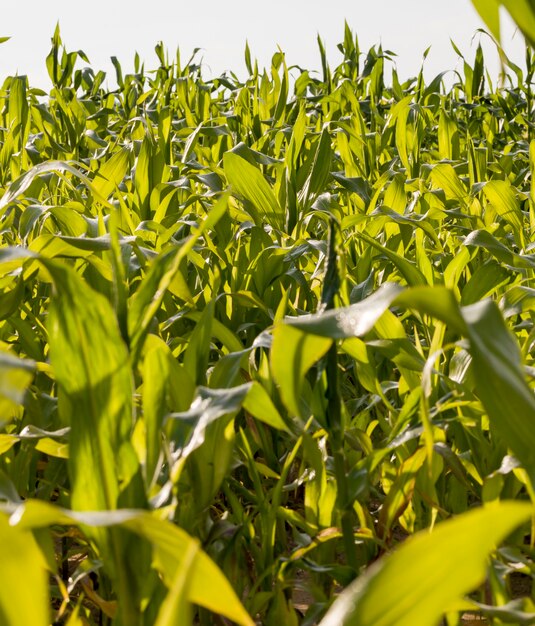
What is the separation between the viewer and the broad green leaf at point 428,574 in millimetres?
471

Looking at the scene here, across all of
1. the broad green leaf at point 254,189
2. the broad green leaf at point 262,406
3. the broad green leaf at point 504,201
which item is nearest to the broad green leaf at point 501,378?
the broad green leaf at point 262,406

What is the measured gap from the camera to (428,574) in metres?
0.49

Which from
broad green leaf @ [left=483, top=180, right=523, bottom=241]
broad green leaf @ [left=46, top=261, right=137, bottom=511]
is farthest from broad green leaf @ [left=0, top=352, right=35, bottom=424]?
broad green leaf @ [left=483, top=180, right=523, bottom=241]

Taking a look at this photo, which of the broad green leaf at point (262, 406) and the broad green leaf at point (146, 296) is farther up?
the broad green leaf at point (146, 296)

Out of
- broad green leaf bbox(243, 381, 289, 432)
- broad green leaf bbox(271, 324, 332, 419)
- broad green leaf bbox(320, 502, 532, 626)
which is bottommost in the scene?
broad green leaf bbox(320, 502, 532, 626)

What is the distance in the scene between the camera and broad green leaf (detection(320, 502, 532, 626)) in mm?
471

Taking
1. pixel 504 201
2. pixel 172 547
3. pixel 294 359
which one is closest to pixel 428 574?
pixel 172 547

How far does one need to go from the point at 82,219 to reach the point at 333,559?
0.73m

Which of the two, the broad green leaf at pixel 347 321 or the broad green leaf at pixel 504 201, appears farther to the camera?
the broad green leaf at pixel 504 201

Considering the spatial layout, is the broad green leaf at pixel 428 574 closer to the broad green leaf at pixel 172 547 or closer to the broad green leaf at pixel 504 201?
the broad green leaf at pixel 172 547

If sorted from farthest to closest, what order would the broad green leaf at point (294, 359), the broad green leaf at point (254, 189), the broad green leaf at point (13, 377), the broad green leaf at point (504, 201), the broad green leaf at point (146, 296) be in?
1. the broad green leaf at point (504, 201)
2. the broad green leaf at point (254, 189)
3. the broad green leaf at point (146, 296)
4. the broad green leaf at point (294, 359)
5. the broad green leaf at point (13, 377)

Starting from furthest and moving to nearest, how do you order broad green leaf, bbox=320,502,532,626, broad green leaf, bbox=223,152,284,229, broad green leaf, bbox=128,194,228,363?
broad green leaf, bbox=223,152,284,229
broad green leaf, bbox=128,194,228,363
broad green leaf, bbox=320,502,532,626

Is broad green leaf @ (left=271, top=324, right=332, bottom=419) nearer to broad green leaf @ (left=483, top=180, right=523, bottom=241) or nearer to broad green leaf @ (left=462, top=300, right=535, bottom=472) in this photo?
broad green leaf @ (left=462, top=300, right=535, bottom=472)

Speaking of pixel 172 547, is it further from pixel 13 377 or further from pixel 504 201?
pixel 504 201
